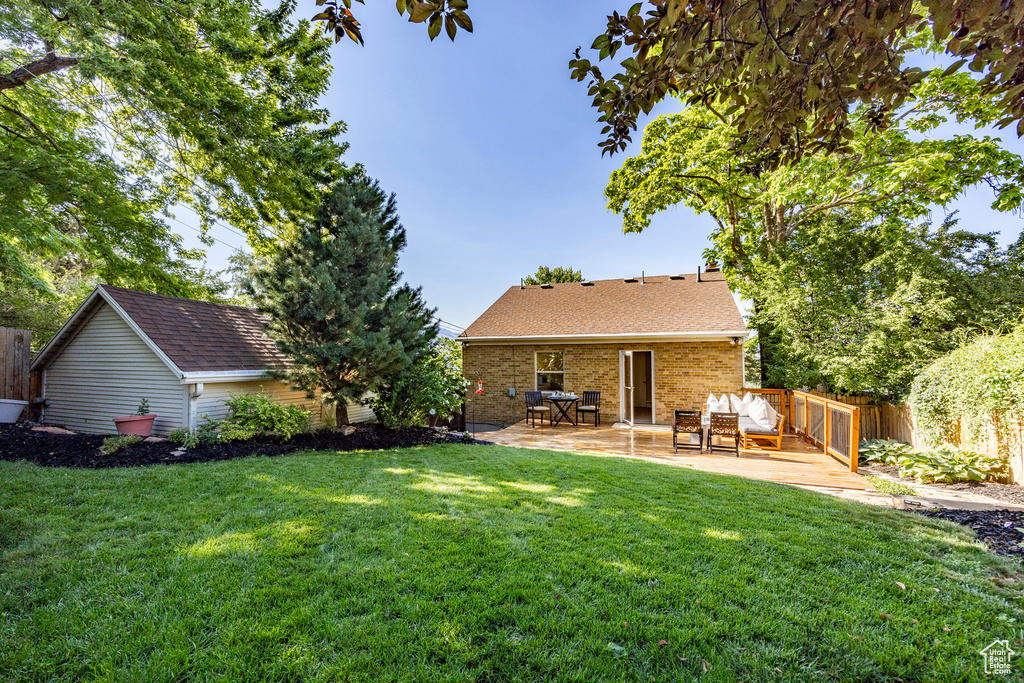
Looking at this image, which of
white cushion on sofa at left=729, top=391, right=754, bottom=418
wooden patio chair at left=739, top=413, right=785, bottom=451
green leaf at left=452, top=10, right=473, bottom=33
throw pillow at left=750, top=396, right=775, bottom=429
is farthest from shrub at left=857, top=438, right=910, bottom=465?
green leaf at left=452, top=10, right=473, bottom=33

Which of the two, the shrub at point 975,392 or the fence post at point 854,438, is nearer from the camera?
the shrub at point 975,392

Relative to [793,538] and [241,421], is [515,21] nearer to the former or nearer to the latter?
[793,538]

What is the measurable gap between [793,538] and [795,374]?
9.45 m

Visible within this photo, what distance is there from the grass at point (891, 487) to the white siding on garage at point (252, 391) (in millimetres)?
10271

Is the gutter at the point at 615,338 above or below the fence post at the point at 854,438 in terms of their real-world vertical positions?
above

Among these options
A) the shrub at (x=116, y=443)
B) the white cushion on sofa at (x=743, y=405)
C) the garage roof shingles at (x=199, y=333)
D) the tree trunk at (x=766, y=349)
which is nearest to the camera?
the shrub at (x=116, y=443)

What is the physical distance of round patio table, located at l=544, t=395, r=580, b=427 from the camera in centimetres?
1176

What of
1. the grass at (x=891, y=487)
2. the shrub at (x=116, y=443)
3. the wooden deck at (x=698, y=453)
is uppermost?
the shrub at (x=116, y=443)

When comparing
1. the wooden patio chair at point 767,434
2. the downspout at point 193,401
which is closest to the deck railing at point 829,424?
the wooden patio chair at point 767,434

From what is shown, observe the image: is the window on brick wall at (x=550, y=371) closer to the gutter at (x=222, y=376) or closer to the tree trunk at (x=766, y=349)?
the tree trunk at (x=766, y=349)

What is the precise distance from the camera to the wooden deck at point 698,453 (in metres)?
6.42

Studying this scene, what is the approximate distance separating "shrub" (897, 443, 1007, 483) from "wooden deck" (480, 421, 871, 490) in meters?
0.99

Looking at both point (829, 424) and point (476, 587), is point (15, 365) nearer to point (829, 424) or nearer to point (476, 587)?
point (476, 587)

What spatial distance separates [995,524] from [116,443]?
11.8 m
